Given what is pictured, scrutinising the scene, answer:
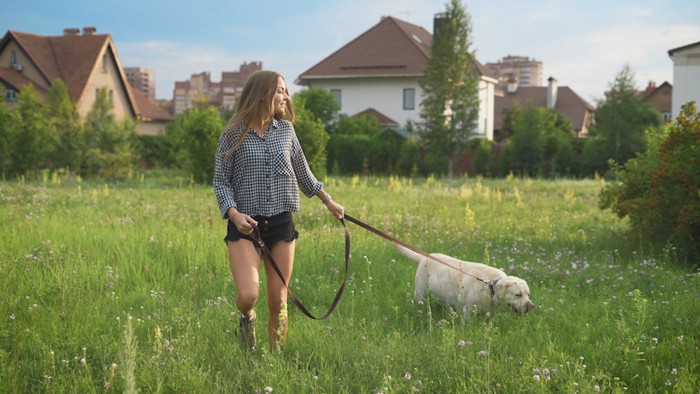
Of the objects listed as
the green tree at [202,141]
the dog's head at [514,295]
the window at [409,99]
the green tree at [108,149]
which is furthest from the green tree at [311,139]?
the window at [409,99]

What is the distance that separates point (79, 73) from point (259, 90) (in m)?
45.0

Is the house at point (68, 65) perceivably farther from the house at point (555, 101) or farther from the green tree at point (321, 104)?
the house at point (555, 101)

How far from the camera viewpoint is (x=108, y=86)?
47.7 meters

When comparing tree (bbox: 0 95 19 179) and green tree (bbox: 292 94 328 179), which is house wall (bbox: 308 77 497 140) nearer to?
green tree (bbox: 292 94 328 179)

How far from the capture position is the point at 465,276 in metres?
6.00

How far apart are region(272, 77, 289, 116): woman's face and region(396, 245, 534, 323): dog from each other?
1970mm

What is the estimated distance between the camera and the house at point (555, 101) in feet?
232

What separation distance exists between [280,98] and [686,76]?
Result: 26485 millimetres

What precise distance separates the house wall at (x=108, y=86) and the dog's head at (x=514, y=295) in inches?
1666

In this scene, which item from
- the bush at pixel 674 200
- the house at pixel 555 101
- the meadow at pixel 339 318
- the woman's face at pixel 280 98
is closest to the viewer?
the meadow at pixel 339 318

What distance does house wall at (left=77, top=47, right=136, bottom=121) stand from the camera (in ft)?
149

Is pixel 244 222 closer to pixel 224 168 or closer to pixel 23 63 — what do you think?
pixel 224 168

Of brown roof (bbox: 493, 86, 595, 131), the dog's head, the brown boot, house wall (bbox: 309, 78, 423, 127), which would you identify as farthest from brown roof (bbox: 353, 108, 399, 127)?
the brown boot

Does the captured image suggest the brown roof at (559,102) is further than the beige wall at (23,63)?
Yes
